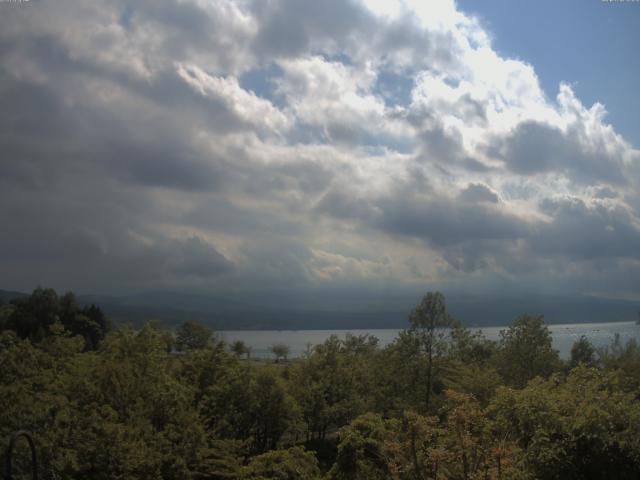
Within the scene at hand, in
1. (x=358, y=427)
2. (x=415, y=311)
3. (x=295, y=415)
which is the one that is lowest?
(x=295, y=415)

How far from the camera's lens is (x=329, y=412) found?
37344mm

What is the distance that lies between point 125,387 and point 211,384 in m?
8.27

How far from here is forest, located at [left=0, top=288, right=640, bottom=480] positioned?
50.6 feet

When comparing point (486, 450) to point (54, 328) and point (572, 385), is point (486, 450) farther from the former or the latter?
point (54, 328)

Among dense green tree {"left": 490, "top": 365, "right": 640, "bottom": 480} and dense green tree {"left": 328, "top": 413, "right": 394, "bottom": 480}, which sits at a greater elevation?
dense green tree {"left": 490, "top": 365, "right": 640, "bottom": 480}

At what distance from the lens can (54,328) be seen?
2820 centimetres

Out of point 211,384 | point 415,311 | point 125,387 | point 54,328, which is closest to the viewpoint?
point 125,387

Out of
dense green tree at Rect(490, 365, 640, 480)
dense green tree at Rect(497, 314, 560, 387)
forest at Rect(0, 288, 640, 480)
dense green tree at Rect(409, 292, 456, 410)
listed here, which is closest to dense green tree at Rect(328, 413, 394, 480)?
forest at Rect(0, 288, 640, 480)

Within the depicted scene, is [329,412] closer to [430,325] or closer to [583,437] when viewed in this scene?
[430,325]

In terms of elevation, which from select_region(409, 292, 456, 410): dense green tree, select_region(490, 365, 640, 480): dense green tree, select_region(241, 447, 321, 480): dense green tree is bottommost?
select_region(241, 447, 321, 480): dense green tree

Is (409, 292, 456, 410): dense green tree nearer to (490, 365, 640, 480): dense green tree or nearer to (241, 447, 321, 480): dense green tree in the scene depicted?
(241, 447, 321, 480): dense green tree

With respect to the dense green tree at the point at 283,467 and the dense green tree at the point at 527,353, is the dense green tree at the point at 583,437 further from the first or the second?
the dense green tree at the point at 527,353

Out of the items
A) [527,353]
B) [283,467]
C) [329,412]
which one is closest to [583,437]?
[283,467]

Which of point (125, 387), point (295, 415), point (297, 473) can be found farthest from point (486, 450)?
point (295, 415)
